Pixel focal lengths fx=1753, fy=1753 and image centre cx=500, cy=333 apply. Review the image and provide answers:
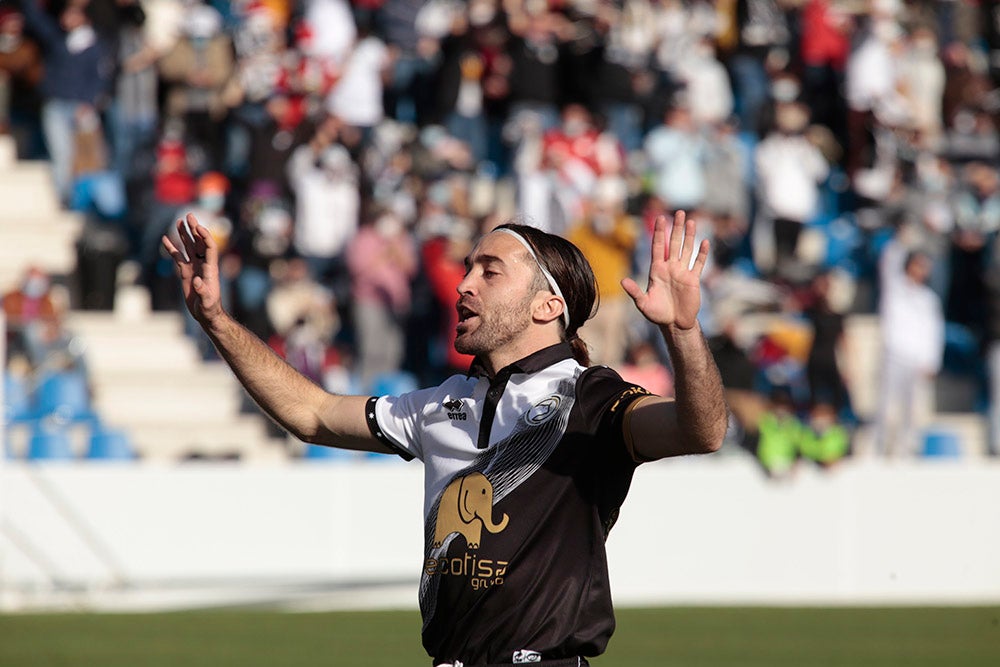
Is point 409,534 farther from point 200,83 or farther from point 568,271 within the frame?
point 568,271

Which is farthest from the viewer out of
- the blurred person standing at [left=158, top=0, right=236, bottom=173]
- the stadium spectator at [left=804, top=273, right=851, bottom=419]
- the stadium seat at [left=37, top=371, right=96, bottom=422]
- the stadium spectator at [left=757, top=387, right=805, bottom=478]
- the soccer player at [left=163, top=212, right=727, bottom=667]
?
the blurred person standing at [left=158, top=0, right=236, bottom=173]

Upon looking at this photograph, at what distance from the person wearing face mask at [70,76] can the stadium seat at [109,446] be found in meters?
3.75

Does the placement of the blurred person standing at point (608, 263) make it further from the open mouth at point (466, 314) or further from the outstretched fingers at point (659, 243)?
the outstretched fingers at point (659, 243)

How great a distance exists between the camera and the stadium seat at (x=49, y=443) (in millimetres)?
15094

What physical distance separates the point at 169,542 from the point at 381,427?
10.4 meters

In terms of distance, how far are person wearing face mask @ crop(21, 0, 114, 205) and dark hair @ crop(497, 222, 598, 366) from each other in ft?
46.9

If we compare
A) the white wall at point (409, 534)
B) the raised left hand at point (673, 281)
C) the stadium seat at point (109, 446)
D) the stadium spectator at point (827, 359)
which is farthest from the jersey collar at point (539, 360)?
the stadium spectator at point (827, 359)

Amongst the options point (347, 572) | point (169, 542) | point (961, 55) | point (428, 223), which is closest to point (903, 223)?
point (961, 55)

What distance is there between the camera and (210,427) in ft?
59.0

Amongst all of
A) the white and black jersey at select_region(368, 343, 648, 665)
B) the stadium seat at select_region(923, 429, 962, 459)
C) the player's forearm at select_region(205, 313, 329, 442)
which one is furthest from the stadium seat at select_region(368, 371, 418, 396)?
the white and black jersey at select_region(368, 343, 648, 665)

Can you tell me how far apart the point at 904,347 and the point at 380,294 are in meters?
5.32

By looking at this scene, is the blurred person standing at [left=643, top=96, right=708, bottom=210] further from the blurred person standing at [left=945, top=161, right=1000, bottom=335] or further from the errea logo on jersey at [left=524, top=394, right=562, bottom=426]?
the errea logo on jersey at [left=524, top=394, right=562, bottom=426]

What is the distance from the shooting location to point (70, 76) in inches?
725

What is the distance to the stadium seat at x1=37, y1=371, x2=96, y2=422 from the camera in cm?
1548
